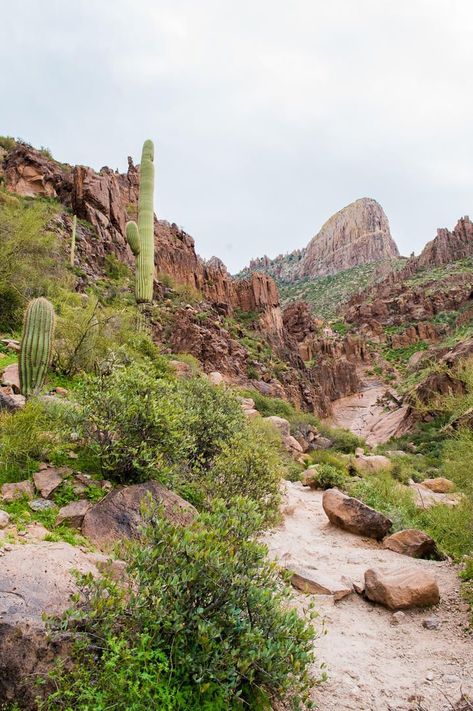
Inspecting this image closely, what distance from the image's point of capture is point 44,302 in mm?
7988

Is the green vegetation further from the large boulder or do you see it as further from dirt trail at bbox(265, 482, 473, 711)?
the large boulder

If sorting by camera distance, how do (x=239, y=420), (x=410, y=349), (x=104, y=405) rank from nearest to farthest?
(x=104, y=405)
(x=239, y=420)
(x=410, y=349)

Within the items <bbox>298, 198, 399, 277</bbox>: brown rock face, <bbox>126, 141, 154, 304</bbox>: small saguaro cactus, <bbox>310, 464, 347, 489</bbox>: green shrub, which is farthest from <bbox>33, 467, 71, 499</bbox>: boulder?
<bbox>298, 198, 399, 277</bbox>: brown rock face

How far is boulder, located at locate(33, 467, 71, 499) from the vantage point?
4426mm

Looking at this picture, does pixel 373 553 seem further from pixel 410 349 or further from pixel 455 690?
pixel 410 349

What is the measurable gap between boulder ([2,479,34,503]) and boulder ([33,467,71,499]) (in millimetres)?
93

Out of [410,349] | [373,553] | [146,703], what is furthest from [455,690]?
[410,349]

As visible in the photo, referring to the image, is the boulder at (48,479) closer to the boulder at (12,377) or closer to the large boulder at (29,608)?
the large boulder at (29,608)

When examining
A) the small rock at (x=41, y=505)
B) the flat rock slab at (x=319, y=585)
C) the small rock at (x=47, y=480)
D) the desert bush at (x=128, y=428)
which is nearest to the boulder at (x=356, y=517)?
the flat rock slab at (x=319, y=585)

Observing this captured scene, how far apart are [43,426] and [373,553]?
5.23 metres

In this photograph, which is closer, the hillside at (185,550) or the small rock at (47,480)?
the hillside at (185,550)

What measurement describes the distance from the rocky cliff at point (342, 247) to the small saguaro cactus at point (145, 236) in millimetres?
90875

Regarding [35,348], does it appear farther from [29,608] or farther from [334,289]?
[334,289]

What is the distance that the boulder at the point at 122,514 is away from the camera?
155 inches
